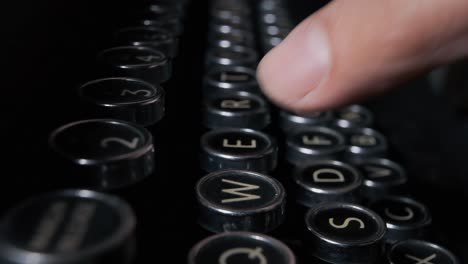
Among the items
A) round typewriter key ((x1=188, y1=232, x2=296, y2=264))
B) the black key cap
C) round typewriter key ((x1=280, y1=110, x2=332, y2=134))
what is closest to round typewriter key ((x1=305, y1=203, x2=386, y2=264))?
round typewriter key ((x1=188, y1=232, x2=296, y2=264))

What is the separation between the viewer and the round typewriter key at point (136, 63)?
71cm

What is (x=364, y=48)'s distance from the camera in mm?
584

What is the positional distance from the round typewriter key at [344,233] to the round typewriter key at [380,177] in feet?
0.59

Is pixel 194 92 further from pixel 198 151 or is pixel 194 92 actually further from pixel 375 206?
pixel 375 206

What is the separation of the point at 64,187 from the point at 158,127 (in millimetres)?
320

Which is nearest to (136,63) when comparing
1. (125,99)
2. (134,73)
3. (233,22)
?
(134,73)

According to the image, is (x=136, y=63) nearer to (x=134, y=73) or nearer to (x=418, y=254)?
(x=134, y=73)

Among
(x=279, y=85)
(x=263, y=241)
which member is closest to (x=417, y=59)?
(x=279, y=85)

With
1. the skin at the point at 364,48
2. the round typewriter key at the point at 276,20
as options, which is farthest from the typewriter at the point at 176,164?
the round typewriter key at the point at 276,20

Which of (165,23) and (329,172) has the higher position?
(165,23)

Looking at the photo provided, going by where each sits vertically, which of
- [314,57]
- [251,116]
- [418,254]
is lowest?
[418,254]

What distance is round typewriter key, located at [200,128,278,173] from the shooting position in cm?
69

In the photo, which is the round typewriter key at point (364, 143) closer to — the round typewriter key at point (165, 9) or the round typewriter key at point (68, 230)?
the round typewriter key at point (165, 9)

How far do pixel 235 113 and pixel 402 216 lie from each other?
272 mm
